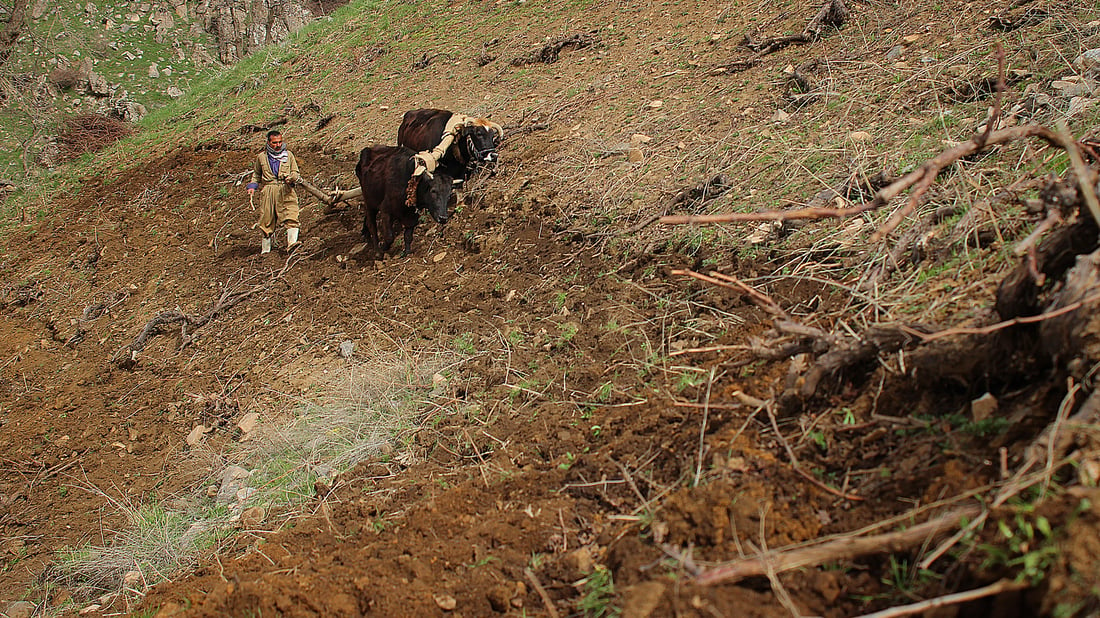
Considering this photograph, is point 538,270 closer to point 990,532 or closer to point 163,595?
point 163,595

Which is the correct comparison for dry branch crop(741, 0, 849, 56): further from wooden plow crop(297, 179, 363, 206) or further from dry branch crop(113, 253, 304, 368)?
dry branch crop(113, 253, 304, 368)

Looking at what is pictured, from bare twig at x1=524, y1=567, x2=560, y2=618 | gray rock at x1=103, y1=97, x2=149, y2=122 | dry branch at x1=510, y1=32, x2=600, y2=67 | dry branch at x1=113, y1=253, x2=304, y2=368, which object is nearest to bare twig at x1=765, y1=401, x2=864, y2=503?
bare twig at x1=524, y1=567, x2=560, y2=618

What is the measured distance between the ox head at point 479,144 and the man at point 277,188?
6.48 feet

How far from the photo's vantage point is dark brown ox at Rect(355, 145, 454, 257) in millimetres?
7090

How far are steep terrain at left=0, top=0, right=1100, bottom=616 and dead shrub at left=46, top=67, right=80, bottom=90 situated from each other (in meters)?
10.1

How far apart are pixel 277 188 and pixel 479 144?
236 cm

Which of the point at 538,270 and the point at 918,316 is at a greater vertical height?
the point at 918,316

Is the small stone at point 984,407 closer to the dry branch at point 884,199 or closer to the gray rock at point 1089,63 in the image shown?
the dry branch at point 884,199

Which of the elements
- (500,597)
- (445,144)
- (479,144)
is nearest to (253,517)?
(500,597)

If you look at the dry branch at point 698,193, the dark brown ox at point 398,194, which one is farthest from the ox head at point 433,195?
the dry branch at point 698,193

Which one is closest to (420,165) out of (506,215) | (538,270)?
(506,215)

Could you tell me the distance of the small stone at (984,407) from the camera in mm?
2180

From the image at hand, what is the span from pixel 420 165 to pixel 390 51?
23.5 ft

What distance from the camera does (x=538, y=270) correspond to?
5.61 metres
